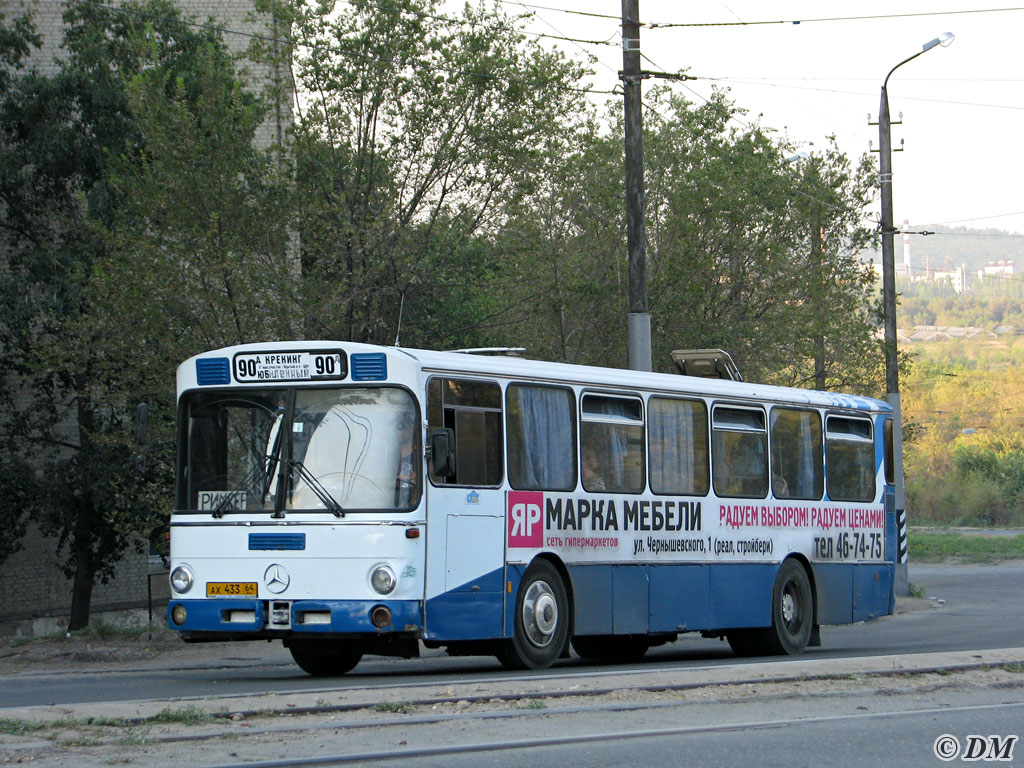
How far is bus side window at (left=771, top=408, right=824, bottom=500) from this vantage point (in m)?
16.9

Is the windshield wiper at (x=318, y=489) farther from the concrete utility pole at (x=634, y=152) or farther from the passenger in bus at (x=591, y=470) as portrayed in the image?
the concrete utility pole at (x=634, y=152)

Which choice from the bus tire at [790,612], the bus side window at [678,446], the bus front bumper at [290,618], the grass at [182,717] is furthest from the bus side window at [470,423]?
the bus tire at [790,612]

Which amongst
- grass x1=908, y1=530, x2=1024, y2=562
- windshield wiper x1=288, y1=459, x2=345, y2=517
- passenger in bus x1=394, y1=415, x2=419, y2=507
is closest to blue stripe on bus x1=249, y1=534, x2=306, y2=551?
windshield wiper x1=288, y1=459, x2=345, y2=517

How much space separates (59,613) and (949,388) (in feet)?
299

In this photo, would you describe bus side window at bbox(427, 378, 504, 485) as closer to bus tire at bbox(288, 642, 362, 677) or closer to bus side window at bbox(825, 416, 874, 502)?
bus tire at bbox(288, 642, 362, 677)

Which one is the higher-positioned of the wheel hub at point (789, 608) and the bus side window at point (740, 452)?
the bus side window at point (740, 452)

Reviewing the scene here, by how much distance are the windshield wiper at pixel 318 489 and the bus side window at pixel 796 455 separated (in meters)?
6.39

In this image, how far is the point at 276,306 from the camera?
65.4 ft

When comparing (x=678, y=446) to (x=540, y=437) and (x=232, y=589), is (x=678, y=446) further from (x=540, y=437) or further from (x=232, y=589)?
(x=232, y=589)

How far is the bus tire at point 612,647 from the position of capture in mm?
15954

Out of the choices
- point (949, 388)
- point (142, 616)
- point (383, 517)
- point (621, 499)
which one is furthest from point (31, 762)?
point (949, 388)

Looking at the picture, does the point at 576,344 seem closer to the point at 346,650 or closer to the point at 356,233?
the point at 356,233

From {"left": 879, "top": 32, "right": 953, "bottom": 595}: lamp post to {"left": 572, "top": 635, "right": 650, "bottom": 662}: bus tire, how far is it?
1444 cm

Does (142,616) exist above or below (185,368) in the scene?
below
